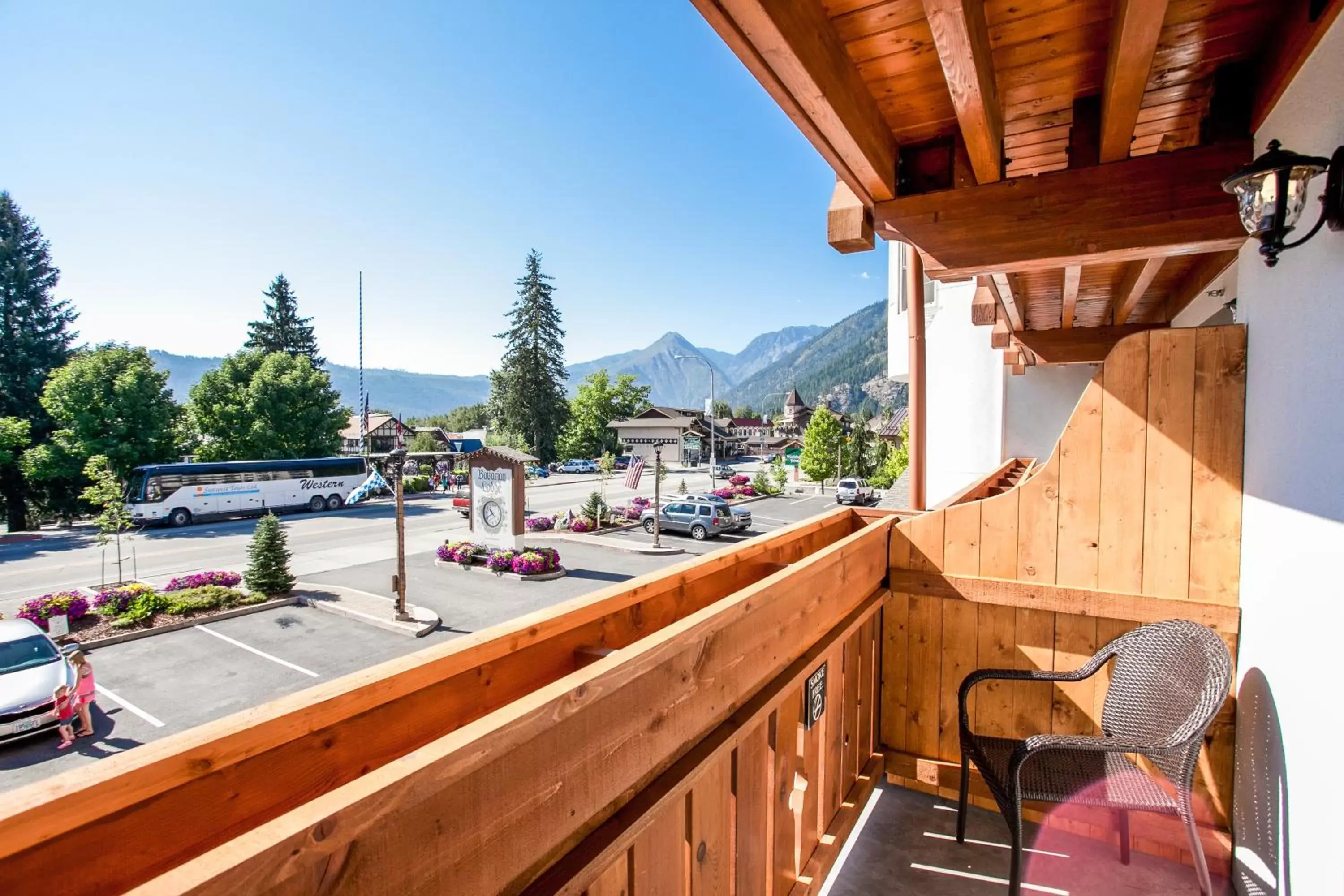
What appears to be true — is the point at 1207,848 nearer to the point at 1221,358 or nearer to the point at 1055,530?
the point at 1055,530

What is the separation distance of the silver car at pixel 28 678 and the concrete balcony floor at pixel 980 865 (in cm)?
775

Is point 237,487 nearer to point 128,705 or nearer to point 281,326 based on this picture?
point 128,705

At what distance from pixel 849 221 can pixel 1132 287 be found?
11.3ft

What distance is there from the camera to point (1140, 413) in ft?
9.34

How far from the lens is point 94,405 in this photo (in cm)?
2152

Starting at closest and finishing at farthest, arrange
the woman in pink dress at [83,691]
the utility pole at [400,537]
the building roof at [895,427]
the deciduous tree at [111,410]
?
the woman in pink dress at [83,691], the utility pole at [400,537], the deciduous tree at [111,410], the building roof at [895,427]

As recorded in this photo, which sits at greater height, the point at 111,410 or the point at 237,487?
the point at 111,410

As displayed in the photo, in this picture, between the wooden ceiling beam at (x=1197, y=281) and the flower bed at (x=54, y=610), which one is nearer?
the wooden ceiling beam at (x=1197, y=281)

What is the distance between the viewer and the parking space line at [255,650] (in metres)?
8.09

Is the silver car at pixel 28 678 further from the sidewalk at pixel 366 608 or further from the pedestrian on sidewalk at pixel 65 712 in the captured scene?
the sidewalk at pixel 366 608

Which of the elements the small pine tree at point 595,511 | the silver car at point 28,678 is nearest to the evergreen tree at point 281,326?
the small pine tree at point 595,511

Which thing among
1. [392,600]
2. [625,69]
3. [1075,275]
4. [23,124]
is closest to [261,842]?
[1075,275]

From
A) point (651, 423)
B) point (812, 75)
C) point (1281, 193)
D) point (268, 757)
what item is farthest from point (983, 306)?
point (651, 423)

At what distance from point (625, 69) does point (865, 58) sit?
18928 millimetres
